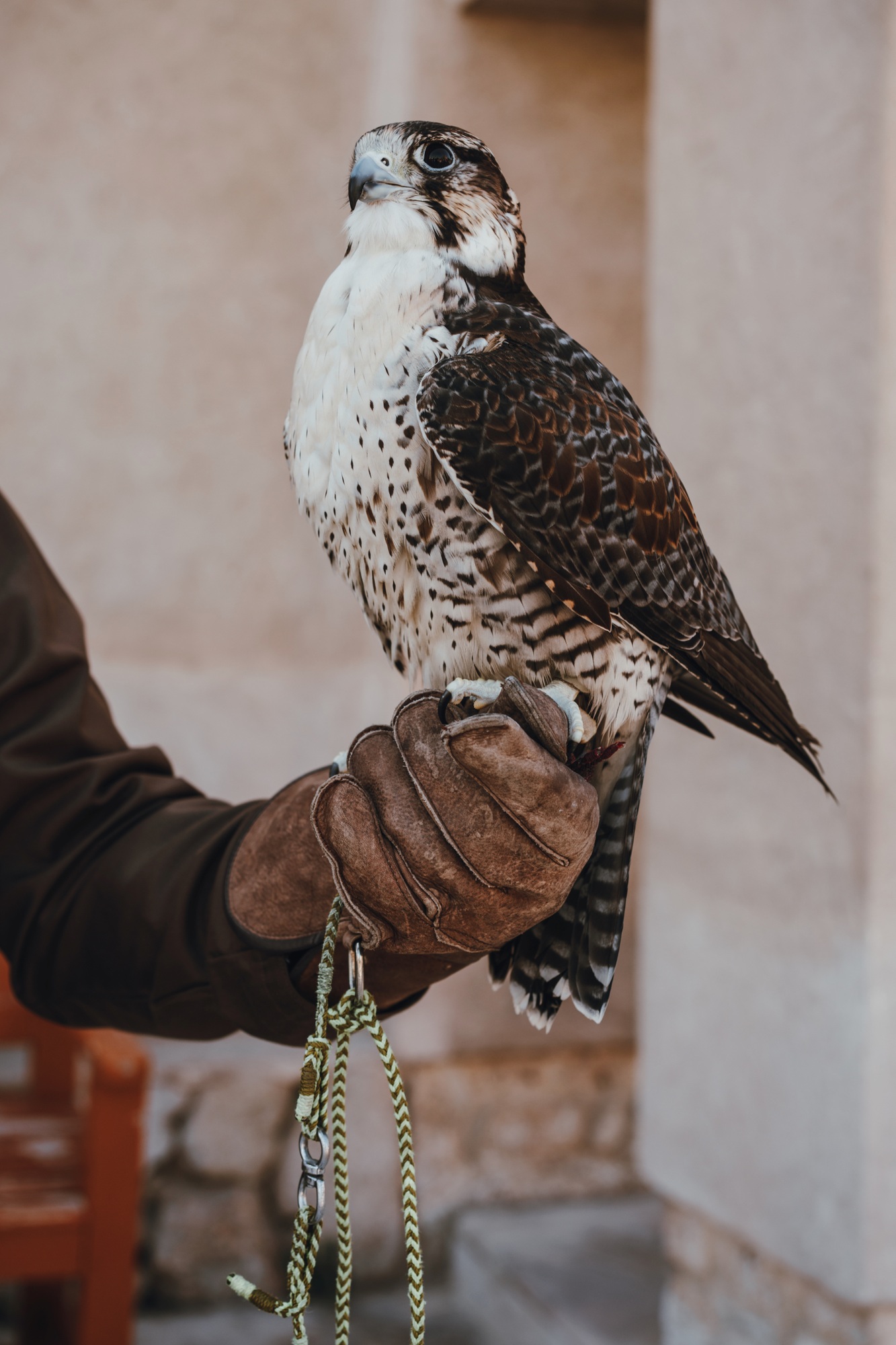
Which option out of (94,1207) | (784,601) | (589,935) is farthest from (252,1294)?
(94,1207)

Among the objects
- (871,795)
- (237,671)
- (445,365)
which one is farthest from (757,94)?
(237,671)

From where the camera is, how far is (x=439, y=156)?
1372mm

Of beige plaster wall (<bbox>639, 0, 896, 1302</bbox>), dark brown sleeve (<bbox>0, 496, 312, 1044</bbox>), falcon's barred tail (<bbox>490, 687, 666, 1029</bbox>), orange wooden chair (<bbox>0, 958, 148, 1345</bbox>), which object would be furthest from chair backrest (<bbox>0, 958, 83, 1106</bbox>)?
falcon's barred tail (<bbox>490, 687, 666, 1029</bbox>)

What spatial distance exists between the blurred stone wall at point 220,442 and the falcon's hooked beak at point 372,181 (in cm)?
218

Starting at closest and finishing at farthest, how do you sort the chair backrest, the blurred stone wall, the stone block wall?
the chair backrest, the blurred stone wall, the stone block wall

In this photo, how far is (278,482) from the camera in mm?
3797

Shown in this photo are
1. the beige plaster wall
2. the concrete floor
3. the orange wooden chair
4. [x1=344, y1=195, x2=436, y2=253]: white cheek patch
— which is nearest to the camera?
[x1=344, y1=195, x2=436, y2=253]: white cheek patch

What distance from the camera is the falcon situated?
117 centimetres

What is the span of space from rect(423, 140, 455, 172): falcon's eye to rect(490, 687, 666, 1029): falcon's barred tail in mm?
625

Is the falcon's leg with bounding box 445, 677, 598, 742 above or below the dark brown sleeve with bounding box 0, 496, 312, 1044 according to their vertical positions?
above

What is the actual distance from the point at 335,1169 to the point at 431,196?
0.98 m

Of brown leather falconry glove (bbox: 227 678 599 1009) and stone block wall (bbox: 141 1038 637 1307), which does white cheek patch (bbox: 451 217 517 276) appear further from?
stone block wall (bbox: 141 1038 637 1307)

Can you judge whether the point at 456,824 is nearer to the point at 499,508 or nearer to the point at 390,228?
the point at 499,508

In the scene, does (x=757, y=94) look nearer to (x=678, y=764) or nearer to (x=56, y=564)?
(x=678, y=764)
